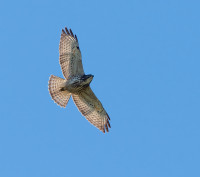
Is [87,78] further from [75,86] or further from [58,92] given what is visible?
[58,92]

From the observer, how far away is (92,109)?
20.2 meters

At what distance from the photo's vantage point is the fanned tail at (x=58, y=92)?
1944cm

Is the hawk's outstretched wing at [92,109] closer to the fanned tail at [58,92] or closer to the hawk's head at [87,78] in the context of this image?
the fanned tail at [58,92]

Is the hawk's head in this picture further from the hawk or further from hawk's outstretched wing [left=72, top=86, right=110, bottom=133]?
hawk's outstretched wing [left=72, top=86, right=110, bottom=133]

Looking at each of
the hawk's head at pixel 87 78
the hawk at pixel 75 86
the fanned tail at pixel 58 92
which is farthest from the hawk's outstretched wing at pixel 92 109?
the hawk's head at pixel 87 78

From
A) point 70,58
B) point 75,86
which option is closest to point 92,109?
point 75,86

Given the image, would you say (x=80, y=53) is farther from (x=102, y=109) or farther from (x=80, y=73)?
(x=102, y=109)

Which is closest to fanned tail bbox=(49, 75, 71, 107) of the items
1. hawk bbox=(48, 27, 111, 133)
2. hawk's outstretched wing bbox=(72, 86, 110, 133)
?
hawk bbox=(48, 27, 111, 133)

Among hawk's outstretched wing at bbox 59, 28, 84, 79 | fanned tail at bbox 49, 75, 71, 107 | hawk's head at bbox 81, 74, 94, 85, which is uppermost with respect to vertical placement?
hawk's outstretched wing at bbox 59, 28, 84, 79

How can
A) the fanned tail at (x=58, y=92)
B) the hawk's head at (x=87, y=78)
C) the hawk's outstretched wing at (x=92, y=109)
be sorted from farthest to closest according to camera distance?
the hawk's outstretched wing at (x=92, y=109) → the fanned tail at (x=58, y=92) → the hawk's head at (x=87, y=78)

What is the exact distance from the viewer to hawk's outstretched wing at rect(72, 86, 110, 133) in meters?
20.1

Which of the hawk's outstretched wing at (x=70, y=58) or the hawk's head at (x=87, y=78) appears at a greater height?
the hawk's outstretched wing at (x=70, y=58)

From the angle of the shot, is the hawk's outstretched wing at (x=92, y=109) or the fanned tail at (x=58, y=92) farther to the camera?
the hawk's outstretched wing at (x=92, y=109)

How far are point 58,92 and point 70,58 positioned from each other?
138cm
